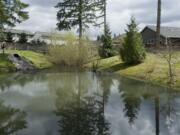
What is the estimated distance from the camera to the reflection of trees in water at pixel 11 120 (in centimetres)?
1335

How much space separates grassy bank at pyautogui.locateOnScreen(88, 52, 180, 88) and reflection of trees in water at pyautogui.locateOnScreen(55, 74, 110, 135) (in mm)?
8152

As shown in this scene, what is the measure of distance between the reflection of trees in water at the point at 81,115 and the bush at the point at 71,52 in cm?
2317

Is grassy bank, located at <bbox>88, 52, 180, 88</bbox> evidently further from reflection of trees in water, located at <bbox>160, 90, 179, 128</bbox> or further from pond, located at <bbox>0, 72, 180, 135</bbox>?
reflection of trees in water, located at <bbox>160, 90, 179, 128</bbox>

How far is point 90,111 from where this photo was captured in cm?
1689

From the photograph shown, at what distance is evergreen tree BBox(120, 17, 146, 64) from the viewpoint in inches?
1505

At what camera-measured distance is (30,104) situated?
750 inches

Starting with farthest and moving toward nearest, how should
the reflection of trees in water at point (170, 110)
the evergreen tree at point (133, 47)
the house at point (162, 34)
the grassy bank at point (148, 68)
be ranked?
the house at point (162, 34)
the evergreen tree at point (133, 47)
the grassy bank at point (148, 68)
the reflection of trees in water at point (170, 110)

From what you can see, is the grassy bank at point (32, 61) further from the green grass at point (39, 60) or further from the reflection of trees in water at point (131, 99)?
the reflection of trees in water at point (131, 99)

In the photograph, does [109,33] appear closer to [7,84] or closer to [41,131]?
[7,84]

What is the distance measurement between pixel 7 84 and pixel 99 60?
20.7 m

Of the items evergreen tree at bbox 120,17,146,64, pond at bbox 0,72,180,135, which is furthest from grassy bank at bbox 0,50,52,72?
pond at bbox 0,72,180,135

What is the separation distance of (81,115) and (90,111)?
114cm

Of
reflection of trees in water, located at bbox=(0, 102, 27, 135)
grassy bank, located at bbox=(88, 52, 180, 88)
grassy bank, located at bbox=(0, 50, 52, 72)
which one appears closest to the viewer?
reflection of trees in water, located at bbox=(0, 102, 27, 135)

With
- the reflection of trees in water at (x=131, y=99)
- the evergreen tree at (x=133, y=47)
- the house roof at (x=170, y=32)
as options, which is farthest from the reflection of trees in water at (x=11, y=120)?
the house roof at (x=170, y=32)
